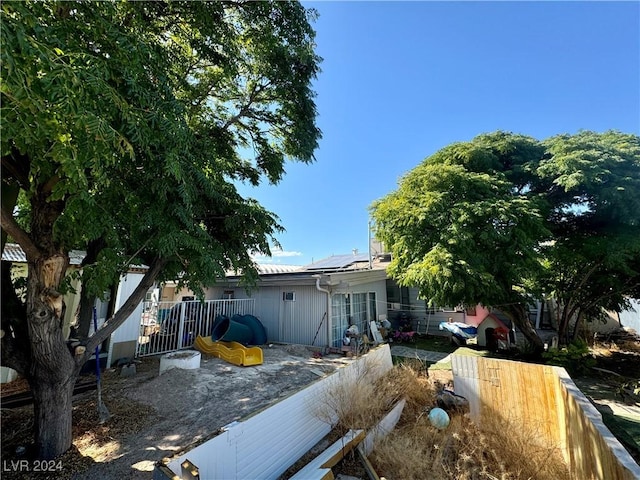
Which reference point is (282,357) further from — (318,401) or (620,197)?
(620,197)

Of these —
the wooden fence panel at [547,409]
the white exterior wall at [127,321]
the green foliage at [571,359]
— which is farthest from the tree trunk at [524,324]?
Answer: the white exterior wall at [127,321]

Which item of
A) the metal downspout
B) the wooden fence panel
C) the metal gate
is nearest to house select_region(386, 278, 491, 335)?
the metal downspout

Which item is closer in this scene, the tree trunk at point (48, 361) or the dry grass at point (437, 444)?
the tree trunk at point (48, 361)


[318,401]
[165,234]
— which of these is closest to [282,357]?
[318,401]

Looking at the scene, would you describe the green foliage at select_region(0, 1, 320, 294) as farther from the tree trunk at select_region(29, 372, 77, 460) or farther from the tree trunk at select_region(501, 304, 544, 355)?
the tree trunk at select_region(501, 304, 544, 355)

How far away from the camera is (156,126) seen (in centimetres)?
321

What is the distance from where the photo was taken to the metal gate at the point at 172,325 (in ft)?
27.0

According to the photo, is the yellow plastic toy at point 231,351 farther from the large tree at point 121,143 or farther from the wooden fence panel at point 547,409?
the wooden fence panel at point 547,409

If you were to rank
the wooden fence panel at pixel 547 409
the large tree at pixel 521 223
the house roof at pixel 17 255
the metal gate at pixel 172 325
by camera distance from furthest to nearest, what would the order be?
the metal gate at pixel 172 325
the large tree at pixel 521 223
the house roof at pixel 17 255
the wooden fence panel at pixel 547 409

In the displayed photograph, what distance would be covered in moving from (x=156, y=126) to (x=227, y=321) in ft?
23.8

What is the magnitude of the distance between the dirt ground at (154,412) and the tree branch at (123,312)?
122 centimetres

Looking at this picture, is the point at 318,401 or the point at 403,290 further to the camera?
the point at 403,290

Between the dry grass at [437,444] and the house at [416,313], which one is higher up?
the house at [416,313]

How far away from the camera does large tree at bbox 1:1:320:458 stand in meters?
2.29
